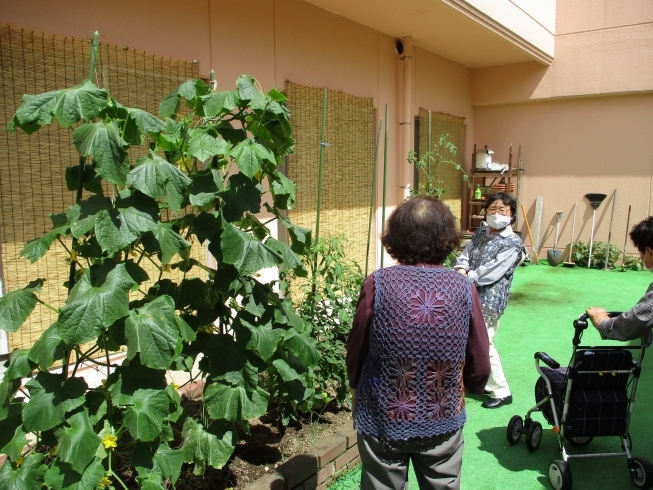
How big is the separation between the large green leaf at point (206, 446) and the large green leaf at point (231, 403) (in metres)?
0.18

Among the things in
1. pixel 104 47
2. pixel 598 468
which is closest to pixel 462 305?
pixel 598 468

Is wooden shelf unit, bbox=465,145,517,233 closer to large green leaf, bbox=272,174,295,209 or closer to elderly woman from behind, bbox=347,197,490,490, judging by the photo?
large green leaf, bbox=272,174,295,209

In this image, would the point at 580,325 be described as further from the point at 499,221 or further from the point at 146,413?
the point at 146,413

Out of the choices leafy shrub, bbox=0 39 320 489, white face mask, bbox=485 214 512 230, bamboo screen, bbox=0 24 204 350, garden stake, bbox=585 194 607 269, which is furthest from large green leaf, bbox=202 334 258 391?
garden stake, bbox=585 194 607 269

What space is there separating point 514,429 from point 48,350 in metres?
2.66

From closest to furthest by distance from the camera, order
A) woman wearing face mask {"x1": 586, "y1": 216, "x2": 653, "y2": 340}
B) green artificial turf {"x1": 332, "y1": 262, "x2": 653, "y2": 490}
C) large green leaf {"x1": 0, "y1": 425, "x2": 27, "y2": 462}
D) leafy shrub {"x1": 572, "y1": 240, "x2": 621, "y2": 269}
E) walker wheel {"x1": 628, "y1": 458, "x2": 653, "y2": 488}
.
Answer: large green leaf {"x1": 0, "y1": 425, "x2": 27, "y2": 462}
woman wearing face mask {"x1": 586, "y1": 216, "x2": 653, "y2": 340}
walker wheel {"x1": 628, "y1": 458, "x2": 653, "y2": 488}
green artificial turf {"x1": 332, "y1": 262, "x2": 653, "y2": 490}
leafy shrub {"x1": 572, "y1": 240, "x2": 621, "y2": 269}

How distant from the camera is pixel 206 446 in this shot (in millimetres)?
2346

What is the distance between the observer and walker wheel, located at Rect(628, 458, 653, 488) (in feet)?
9.29

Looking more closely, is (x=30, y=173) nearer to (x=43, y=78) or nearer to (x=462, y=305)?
(x=43, y=78)

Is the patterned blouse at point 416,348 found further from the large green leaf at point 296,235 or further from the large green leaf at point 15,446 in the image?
the large green leaf at point 15,446

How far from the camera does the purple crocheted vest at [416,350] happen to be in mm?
1877

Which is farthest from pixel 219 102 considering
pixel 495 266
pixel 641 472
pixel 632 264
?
pixel 632 264

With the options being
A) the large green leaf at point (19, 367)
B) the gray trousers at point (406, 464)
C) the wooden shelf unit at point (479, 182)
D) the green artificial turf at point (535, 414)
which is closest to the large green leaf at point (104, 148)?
the large green leaf at point (19, 367)

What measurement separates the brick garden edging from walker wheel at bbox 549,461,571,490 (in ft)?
3.46
